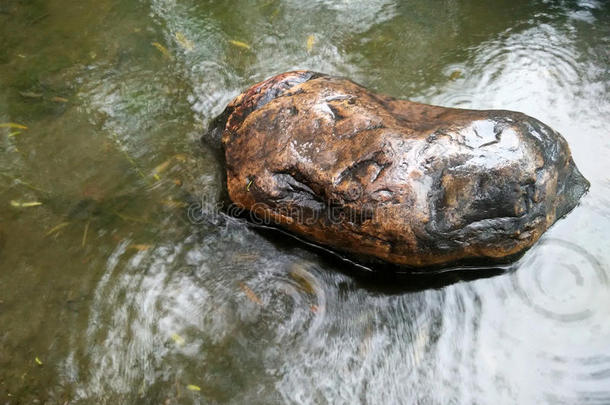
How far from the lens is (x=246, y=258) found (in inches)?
139

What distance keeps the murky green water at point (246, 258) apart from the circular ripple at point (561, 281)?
13mm

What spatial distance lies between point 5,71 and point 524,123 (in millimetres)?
5342

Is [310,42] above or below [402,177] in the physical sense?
above

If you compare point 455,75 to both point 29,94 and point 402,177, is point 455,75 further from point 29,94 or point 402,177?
point 29,94

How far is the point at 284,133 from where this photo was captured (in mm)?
3379

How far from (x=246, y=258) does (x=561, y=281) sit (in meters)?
2.26

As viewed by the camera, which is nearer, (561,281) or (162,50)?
(561,281)

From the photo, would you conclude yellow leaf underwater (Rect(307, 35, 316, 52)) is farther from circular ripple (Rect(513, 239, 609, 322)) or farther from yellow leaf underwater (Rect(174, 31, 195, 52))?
circular ripple (Rect(513, 239, 609, 322))

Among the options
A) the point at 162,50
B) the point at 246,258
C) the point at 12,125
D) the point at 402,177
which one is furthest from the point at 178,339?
the point at 162,50

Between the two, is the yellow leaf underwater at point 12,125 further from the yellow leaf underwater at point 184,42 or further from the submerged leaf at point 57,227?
the yellow leaf underwater at point 184,42

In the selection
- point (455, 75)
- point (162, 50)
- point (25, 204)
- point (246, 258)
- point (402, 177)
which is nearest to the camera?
point (402, 177)

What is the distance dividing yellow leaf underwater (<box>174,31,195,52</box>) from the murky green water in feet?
0.07

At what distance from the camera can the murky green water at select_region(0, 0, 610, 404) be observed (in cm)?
299

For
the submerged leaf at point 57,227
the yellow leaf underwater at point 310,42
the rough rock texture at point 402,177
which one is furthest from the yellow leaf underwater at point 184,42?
the submerged leaf at point 57,227
